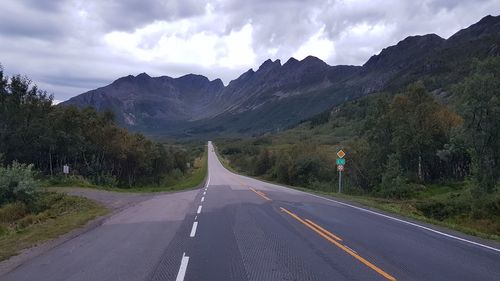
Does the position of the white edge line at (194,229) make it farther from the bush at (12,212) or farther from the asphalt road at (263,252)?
the bush at (12,212)

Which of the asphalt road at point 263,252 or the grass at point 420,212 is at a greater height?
the asphalt road at point 263,252

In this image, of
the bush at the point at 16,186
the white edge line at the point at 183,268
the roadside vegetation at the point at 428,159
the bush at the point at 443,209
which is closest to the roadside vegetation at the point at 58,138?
the bush at the point at 16,186

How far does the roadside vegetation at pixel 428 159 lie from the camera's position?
107ft

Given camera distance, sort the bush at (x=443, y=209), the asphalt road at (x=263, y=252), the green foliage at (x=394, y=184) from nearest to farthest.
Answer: the asphalt road at (x=263, y=252) < the bush at (x=443, y=209) < the green foliage at (x=394, y=184)

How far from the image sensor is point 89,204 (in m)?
22.8

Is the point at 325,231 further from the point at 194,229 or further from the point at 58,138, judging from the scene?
the point at 58,138

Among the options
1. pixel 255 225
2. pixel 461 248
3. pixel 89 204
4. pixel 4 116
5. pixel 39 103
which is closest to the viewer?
pixel 461 248

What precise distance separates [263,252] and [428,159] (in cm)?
4451

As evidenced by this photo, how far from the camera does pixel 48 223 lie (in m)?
16.7

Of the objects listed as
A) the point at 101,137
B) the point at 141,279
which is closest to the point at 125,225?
the point at 141,279

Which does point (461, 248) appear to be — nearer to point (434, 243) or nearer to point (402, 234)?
point (434, 243)

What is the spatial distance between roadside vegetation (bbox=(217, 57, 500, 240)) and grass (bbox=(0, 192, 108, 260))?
47.4 ft

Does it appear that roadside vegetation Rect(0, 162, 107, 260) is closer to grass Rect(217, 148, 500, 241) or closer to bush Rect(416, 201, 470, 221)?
grass Rect(217, 148, 500, 241)

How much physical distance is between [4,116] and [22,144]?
122 inches
